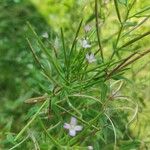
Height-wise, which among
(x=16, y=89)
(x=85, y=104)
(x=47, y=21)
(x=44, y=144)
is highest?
(x=47, y=21)

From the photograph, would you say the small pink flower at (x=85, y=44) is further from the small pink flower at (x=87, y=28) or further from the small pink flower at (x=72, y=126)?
the small pink flower at (x=72, y=126)

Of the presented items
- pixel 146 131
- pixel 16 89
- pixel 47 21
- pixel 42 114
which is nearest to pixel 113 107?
pixel 42 114

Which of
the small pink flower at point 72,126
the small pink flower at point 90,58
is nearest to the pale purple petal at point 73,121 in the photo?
the small pink flower at point 72,126

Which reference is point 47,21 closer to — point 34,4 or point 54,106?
point 34,4

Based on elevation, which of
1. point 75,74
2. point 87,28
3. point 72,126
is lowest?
point 72,126

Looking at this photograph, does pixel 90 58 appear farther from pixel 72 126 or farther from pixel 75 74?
pixel 72 126

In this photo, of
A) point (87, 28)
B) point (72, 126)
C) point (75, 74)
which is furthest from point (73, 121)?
point (87, 28)

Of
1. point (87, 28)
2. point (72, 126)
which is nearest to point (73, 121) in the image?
A: point (72, 126)

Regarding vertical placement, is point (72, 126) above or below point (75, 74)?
below

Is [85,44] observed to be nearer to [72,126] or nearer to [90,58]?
[90,58]
